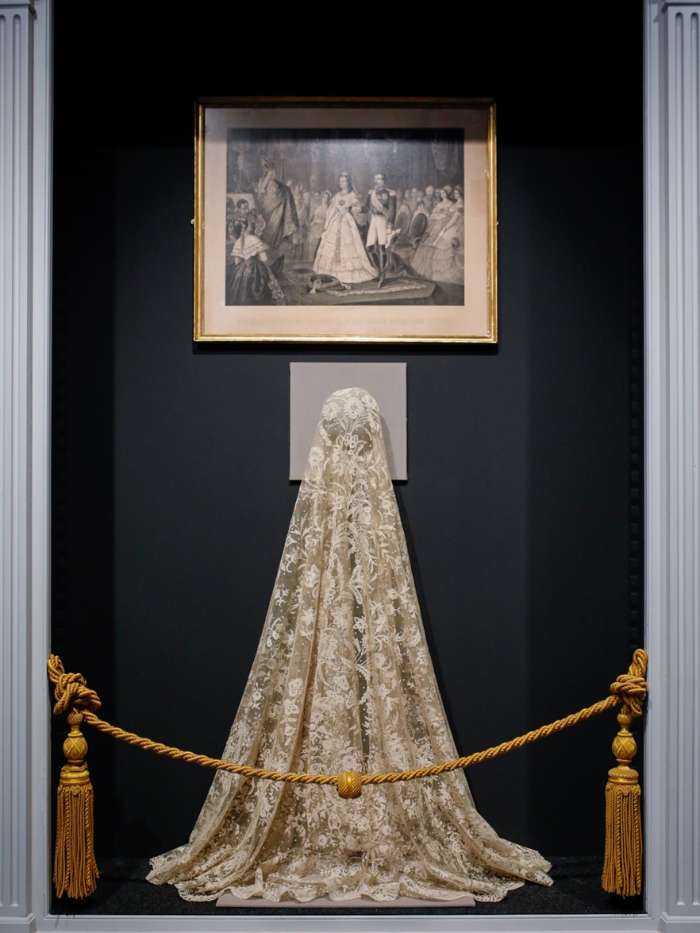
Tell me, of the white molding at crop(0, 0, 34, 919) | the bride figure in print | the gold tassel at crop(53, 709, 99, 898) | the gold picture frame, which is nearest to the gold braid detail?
the gold tassel at crop(53, 709, 99, 898)

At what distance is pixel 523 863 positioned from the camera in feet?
8.27

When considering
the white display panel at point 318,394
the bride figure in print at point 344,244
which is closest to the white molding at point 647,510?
the white display panel at point 318,394

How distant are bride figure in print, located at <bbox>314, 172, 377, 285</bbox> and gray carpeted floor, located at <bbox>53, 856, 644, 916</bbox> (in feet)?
7.03

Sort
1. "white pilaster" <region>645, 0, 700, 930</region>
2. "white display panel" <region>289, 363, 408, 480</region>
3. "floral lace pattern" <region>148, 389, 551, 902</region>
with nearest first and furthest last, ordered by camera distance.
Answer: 1. "white pilaster" <region>645, 0, 700, 930</region>
2. "floral lace pattern" <region>148, 389, 551, 902</region>
3. "white display panel" <region>289, 363, 408, 480</region>

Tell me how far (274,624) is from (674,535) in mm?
1321

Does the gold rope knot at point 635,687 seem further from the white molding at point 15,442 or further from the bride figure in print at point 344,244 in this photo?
the white molding at point 15,442

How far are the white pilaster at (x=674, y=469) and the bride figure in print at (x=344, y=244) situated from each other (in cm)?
99

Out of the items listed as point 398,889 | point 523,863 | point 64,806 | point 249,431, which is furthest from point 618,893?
point 249,431

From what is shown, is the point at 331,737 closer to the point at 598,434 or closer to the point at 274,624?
the point at 274,624

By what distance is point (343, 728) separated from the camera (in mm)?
2459

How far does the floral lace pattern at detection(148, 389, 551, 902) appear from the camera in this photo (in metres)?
Result: 2.43

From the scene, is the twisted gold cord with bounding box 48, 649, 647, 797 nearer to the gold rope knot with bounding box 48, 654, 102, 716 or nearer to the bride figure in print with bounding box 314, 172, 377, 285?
the gold rope knot with bounding box 48, 654, 102, 716

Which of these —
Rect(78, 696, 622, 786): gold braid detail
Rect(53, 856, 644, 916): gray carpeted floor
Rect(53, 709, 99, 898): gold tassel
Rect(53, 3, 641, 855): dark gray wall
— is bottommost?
Rect(53, 856, 644, 916): gray carpeted floor

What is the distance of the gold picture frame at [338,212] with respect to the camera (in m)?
2.72
